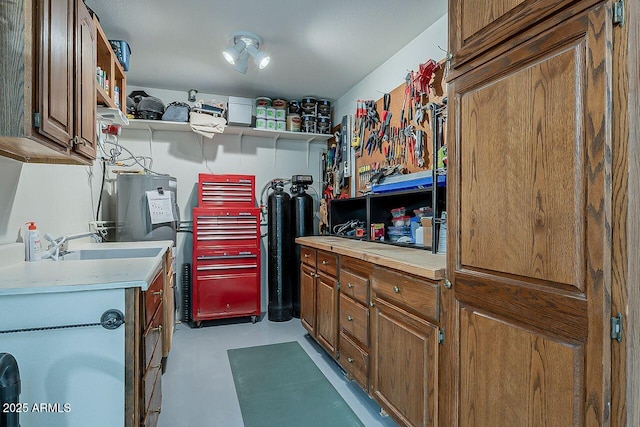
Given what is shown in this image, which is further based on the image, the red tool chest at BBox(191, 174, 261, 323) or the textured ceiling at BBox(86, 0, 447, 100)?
the red tool chest at BBox(191, 174, 261, 323)

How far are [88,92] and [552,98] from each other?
209 cm

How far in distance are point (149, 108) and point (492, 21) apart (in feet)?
10.8

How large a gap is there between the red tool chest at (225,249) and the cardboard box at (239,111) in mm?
631

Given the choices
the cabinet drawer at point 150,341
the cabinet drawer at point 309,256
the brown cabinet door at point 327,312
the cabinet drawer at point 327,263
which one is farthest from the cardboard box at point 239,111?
the cabinet drawer at point 150,341

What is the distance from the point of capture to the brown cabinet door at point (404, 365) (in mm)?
1504

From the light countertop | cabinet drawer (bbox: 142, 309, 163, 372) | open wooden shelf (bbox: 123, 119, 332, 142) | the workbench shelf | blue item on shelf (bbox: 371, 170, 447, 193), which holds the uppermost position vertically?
open wooden shelf (bbox: 123, 119, 332, 142)

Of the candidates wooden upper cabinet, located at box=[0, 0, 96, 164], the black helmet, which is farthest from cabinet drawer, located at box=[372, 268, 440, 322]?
the black helmet

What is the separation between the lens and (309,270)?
10.1 ft

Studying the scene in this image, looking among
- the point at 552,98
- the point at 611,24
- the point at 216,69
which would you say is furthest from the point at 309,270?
the point at 611,24

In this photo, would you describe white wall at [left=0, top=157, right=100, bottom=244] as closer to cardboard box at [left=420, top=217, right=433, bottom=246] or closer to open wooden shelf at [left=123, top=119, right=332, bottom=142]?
open wooden shelf at [left=123, top=119, right=332, bottom=142]

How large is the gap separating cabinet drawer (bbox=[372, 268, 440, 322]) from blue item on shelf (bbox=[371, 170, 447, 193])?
0.69m

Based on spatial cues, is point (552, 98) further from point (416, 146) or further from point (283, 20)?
point (283, 20)

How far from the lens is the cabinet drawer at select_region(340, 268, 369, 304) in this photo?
209cm

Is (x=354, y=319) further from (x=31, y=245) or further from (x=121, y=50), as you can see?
(x=121, y=50)
